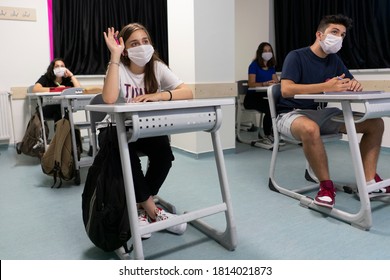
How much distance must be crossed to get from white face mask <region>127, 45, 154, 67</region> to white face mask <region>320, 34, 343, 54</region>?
1130 mm

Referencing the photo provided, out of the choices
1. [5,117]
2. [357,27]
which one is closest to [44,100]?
[5,117]

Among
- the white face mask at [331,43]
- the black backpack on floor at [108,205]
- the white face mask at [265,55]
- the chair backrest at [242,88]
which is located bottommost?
the black backpack on floor at [108,205]

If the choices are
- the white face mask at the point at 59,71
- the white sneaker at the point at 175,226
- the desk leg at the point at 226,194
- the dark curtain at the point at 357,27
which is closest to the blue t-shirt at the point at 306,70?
the desk leg at the point at 226,194

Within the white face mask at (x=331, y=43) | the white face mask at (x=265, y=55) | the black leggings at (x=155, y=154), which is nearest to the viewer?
the black leggings at (x=155, y=154)

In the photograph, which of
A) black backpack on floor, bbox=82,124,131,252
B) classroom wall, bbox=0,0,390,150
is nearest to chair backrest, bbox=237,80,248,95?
classroom wall, bbox=0,0,390,150

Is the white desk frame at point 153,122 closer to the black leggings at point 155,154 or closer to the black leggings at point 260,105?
the black leggings at point 155,154

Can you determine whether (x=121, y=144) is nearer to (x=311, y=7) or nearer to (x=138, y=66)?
(x=138, y=66)

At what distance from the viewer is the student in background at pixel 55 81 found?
12.2 ft

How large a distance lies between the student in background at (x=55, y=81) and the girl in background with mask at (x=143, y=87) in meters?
2.28

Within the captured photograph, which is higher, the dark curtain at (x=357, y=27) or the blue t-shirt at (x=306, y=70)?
the dark curtain at (x=357, y=27)

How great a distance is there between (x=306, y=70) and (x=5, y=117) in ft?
11.8

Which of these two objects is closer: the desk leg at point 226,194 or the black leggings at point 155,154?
the desk leg at point 226,194

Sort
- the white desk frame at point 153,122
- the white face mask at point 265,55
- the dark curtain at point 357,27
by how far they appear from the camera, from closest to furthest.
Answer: the white desk frame at point 153,122 → the dark curtain at point 357,27 → the white face mask at point 265,55

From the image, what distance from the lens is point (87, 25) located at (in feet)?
14.5
